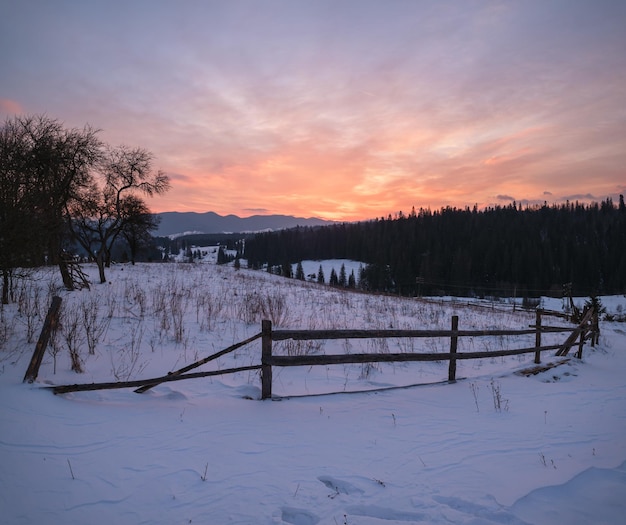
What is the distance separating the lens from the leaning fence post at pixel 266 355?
18.9ft

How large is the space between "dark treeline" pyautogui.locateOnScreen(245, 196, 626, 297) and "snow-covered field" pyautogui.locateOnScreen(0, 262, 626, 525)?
272 feet

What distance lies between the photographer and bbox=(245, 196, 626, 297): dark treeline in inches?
3777

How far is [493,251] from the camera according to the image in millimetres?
101250

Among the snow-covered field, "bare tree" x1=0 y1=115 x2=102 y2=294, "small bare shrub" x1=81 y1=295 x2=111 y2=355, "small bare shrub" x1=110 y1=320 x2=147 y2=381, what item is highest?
"bare tree" x1=0 y1=115 x2=102 y2=294

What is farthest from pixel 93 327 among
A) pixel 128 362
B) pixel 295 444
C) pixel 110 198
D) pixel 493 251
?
pixel 493 251

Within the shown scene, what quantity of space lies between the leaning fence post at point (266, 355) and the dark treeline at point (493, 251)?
84.5 meters

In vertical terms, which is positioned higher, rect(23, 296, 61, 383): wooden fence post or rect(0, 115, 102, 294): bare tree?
rect(0, 115, 102, 294): bare tree

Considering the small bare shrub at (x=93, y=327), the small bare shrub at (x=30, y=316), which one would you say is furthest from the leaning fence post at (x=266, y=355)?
the small bare shrub at (x=30, y=316)

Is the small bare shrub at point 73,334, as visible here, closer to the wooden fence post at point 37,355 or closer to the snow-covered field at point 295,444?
the snow-covered field at point 295,444

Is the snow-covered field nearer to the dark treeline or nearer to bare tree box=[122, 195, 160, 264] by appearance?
bare tree box=[122, 195, 160, 264]

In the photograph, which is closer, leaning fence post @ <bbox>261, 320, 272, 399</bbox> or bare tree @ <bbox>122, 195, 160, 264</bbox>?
leaning fence post @ <bbox>261, 320, 272, 399</bbox>

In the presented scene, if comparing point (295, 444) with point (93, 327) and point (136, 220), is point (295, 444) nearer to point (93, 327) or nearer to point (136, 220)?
point (93, 327)

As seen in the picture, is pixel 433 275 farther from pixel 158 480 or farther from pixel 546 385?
pixel 158 480

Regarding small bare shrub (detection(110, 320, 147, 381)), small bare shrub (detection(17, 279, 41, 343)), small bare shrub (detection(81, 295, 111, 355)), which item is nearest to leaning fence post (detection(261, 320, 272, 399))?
small bare shrub (detection(110, 320, 147, 381))
